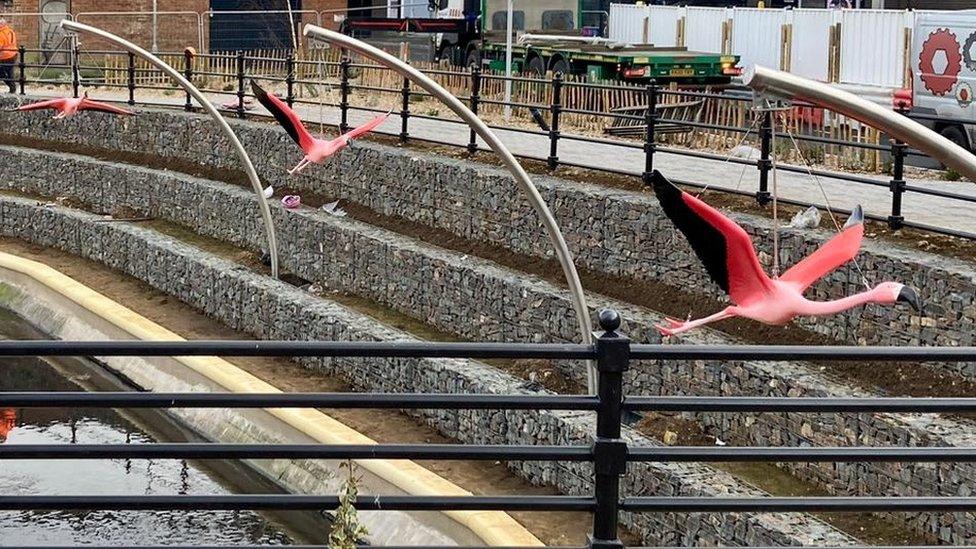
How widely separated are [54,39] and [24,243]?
1665cm

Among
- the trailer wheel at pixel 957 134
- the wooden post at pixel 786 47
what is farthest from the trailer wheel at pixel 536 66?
the trailer wheel at pixel 957 134

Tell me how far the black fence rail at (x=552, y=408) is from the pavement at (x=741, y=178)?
5377 millimetres

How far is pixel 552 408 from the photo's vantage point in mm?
5172

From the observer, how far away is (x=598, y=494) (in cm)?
523

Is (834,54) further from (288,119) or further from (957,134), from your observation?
(288,119)

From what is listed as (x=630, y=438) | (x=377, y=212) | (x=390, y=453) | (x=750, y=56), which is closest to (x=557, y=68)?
(x=750, y=56)

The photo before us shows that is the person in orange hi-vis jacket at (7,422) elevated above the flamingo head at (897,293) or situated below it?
below

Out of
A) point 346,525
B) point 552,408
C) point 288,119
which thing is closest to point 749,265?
point 552,408

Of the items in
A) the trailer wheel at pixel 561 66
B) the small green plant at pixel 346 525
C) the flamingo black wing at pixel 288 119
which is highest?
the trailer wheel at pixel 561 66

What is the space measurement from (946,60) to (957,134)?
6.18ft

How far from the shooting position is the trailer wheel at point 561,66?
96.1ft

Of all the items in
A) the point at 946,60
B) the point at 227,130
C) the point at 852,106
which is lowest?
the point at 227,130

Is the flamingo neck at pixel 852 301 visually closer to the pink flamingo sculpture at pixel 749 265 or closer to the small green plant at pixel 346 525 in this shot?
the pink flamingo sculpture at pixel 749 265

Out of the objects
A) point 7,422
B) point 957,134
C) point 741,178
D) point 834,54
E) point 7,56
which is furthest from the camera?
point 7,56
